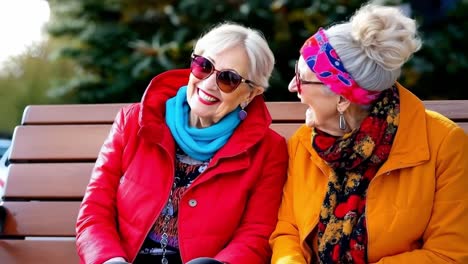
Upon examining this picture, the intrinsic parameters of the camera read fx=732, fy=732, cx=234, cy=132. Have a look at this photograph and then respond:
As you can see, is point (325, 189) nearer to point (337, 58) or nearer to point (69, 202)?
point (337, 58)

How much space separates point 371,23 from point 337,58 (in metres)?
0.18

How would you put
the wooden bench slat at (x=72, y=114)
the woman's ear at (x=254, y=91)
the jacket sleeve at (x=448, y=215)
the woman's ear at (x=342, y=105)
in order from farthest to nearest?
the wooden bench slat at (x=72, y=114)
the woman's ear at (x=254, y=91)
the woman's ear at (x=342, y=105)
the jacket sleeve at (x=448, y=215)

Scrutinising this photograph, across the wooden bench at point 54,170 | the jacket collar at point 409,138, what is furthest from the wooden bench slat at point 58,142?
the jacket collar at point 409,138

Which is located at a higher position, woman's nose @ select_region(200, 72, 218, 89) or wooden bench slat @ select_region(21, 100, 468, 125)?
woman's nose @ select_region(200, 72, 218, 89)

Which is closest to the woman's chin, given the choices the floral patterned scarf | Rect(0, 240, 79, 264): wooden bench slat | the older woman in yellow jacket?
the older woman in yellow jacket

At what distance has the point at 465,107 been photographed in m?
3.37

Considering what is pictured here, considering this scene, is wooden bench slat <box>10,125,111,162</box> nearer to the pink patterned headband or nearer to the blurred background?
the pink patterned headband

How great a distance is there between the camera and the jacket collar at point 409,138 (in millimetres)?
2688

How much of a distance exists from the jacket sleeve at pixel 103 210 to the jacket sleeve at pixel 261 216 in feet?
1.51

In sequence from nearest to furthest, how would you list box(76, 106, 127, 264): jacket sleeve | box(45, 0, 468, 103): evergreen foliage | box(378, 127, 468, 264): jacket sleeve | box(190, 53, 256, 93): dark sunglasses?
box(378, 127, 468, 264): jacket sleeve < box(76, 106, 127, 264): jacket sleeve < box(190, 53, 256, 93): dark sunglasses < box(45, 0, 468, 103): evergreen foliage

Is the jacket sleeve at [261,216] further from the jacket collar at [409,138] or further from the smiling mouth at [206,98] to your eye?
the jacket collar at [409,138]

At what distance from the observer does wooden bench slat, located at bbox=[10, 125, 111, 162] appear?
369 cm

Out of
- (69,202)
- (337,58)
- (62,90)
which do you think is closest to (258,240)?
(337,58)

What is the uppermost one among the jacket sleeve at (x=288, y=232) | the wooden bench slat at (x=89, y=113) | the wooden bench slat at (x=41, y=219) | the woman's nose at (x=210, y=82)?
the woman's nose at (x=210, y=82)
